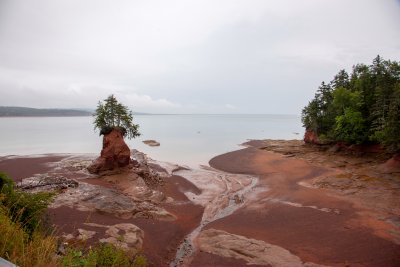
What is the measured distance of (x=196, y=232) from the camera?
58.4ft

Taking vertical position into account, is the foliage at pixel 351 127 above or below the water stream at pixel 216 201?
above

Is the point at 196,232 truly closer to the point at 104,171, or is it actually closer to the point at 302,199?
the point at 302,199

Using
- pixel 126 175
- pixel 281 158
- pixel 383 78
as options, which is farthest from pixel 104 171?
pixel 383 78

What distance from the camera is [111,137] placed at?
29.8m

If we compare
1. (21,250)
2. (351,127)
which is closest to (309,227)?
(21,250)

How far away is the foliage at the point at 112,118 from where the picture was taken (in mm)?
29578

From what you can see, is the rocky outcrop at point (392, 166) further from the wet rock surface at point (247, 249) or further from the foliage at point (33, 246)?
the foliage at point (33, 246)

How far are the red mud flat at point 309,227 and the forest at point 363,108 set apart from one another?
43.6 feet

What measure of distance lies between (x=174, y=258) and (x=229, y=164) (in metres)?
28.5

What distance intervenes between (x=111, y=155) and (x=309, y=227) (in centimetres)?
2110

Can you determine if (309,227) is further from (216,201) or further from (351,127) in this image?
(351,127)

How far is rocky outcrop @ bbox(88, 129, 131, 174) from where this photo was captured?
29.3m

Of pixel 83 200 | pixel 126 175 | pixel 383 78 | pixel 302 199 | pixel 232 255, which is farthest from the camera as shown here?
pixel 383 78

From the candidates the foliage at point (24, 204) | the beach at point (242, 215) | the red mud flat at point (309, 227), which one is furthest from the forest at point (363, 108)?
the foliage at point (24, 204)
